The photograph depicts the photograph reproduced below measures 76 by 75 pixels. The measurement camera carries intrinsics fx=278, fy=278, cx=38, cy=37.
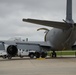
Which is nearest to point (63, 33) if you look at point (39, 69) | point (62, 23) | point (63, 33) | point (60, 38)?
point (63, 33)

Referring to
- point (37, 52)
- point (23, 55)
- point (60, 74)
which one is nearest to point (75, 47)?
point (37, 52)

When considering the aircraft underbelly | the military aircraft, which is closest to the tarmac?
the military aircraft

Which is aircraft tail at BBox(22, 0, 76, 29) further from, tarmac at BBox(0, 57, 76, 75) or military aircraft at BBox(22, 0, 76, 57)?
tarmac at BBox(0, 57, 76, 75)

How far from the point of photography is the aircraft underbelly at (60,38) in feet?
109

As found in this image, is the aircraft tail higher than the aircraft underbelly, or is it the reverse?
the aircraft tail

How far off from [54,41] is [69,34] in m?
4.77

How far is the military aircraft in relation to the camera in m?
28.1

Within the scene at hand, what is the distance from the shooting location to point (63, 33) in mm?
33719

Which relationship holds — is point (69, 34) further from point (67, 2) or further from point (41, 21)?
point (41, 21)

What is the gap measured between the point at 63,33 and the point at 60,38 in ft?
4.65

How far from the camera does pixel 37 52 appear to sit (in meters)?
39.8

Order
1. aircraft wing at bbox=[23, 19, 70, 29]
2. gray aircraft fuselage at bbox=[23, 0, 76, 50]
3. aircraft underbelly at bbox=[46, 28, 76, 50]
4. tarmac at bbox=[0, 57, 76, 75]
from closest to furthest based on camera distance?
tarmac at bbox=[0, 57, 76, 75] → aircraft wing at bbox=[23, 19, 70, 29] → gray aircraft fuselage at bbox=[23, 0, 76, 50] → aircraft underbelly at bbox=[46, 28, 76, 50]

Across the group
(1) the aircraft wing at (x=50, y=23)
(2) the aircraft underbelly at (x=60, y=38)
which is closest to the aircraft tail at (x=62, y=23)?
(1) the aircraft wing at (x=50, y=23)

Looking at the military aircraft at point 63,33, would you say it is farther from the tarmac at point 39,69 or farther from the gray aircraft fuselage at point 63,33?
the tarmac at point 39,69
